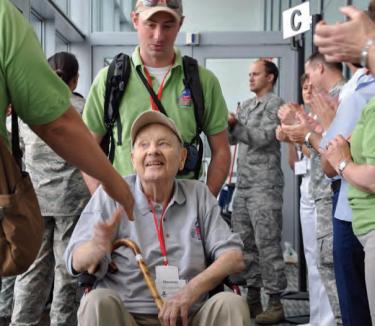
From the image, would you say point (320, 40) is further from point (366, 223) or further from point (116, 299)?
point (116, 299)

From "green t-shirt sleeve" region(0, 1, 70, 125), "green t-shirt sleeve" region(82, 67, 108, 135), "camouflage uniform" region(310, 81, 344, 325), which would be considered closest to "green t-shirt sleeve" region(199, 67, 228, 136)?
"green t-shirt sleeve" region(82, 67, 108, 135)

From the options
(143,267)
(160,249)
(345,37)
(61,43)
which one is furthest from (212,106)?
(61,43)

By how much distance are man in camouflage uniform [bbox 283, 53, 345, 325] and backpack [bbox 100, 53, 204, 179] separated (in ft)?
1.64

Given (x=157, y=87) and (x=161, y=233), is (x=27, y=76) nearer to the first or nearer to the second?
(x=161, y=233)

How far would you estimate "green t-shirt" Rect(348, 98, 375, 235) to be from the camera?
6.61ft

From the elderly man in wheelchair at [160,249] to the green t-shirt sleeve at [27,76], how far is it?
26.0 inches

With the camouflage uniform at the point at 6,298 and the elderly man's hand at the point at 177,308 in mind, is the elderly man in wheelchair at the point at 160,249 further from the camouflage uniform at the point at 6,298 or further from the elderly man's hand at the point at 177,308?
the camouflage uniform at the point at 6,298

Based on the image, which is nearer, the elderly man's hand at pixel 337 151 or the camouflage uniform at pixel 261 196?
the elderly man's hand at pixel 337 151

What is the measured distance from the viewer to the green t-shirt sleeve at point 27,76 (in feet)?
4.40

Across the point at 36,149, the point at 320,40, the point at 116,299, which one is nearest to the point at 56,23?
the point at 36,149

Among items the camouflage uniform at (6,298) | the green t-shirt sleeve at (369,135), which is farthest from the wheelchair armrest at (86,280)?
the camouflage uniform at (6,298)

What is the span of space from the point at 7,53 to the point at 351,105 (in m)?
1.42

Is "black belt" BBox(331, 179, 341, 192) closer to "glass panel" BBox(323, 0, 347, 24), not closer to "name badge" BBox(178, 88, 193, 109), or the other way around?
"name badge" BBox(178, 88, 193, 109)

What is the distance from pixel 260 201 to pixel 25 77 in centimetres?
321
